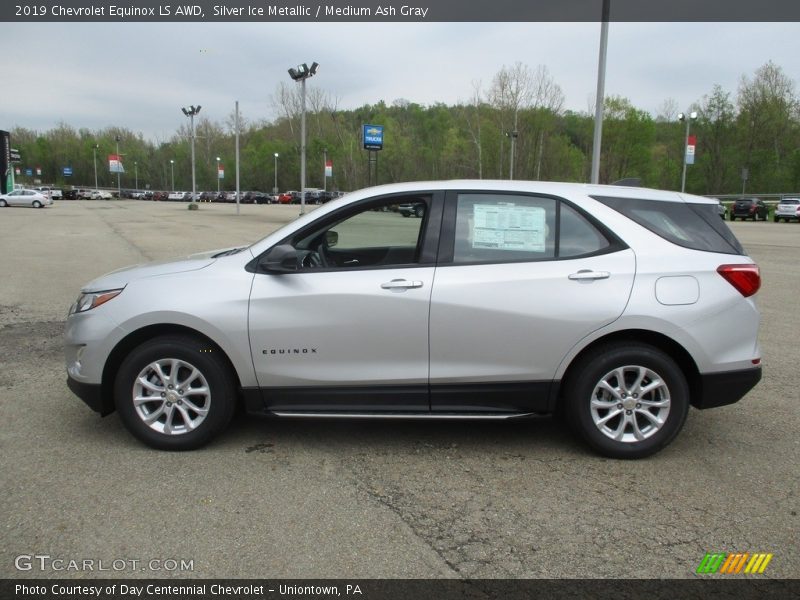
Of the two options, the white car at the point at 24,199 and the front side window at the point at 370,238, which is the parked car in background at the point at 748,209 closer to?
the front side window at the point at 370,238

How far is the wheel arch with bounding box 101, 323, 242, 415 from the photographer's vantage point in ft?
13.3

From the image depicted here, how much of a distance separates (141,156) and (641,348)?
144209 mm

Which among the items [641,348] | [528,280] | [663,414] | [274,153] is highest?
[274,153]

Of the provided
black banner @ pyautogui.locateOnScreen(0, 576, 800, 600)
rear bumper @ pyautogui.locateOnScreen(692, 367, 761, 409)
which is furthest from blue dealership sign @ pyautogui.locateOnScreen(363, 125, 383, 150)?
black banner @ pyautogui.locateOnScreen(0, 576, 800, 600)

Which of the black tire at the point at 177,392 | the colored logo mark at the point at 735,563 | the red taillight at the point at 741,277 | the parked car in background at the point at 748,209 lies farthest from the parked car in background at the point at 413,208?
the parked car in background at the point at 748,209

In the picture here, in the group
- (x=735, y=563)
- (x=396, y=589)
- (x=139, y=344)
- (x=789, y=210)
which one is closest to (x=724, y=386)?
(x=735, y=563)

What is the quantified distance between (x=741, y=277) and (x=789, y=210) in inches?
1796

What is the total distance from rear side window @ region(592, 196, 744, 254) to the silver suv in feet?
0.04

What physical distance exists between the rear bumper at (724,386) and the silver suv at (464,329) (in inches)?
0.4

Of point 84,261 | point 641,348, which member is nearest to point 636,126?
point 84,261

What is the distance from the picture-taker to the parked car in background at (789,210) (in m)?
42.0

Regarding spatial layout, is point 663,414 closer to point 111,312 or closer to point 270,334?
point 270,334

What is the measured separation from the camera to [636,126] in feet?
244

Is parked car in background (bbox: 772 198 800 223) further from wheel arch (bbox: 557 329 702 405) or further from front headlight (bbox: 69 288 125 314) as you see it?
front headlight (bbox: 69 288 125 314)
